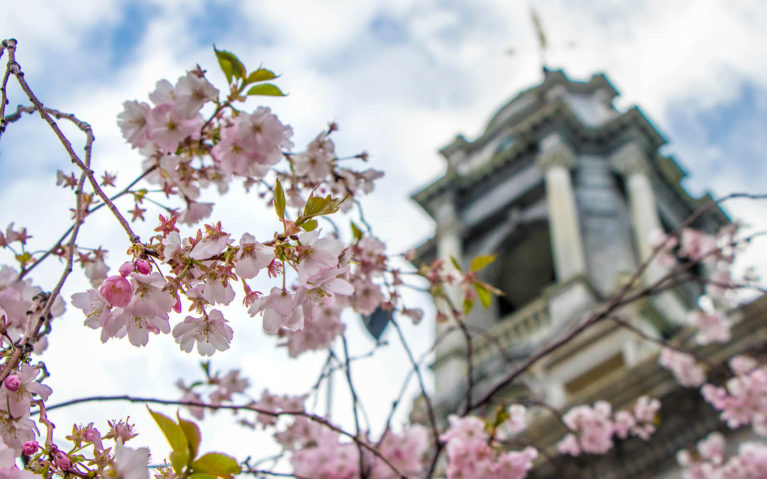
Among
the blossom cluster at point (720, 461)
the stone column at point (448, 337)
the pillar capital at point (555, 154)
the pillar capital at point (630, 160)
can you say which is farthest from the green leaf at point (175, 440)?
the pillar capital at point (630, 160)

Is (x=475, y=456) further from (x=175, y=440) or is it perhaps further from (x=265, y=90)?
(x=175, y=440)

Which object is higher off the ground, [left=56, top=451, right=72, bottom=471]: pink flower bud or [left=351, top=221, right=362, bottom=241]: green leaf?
[left=351, top=221, right=362, bottom=241]: green leaf

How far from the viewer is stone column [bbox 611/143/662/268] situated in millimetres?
16047

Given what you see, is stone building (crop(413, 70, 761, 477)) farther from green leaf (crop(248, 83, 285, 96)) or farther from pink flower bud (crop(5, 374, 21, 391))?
pink flower bud (crop(5, 374, 21, 391))

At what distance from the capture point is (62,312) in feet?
8.23

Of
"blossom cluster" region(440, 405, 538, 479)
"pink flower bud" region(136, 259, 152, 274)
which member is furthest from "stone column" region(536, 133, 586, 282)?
"pink flower bud" region(136, 259, 152, 274)

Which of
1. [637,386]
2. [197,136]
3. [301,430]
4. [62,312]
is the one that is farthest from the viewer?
[637,386]

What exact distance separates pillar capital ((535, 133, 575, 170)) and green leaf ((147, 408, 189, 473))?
1721cm

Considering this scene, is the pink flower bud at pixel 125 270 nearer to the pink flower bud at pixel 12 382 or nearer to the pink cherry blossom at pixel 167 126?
the pink flower bud at pixel 12 382

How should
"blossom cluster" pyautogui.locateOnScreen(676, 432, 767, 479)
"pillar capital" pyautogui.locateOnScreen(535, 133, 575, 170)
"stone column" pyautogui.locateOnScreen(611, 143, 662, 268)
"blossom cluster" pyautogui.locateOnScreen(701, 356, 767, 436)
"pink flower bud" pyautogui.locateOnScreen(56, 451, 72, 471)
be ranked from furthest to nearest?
1. "pillar capital" pyautogui.locateOnScreen(535, 133, 575, 170)
2. "stone column" pyautogui.locateOnScreen(611, 143, 662, 268)
3. "blossom cluster" pyautogui.locateOnScreen(701, 356, 767, 436)
4. "blossom cluster" pyautogui.locateOnScreen(676, 432, 767, 479)
5. "pink flower bud" pyautogui.locateOnScreen(56, 451, 72, 471)

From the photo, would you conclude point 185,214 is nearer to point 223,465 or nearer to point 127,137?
point 127,137

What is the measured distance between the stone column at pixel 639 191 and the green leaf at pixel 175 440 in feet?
48.7

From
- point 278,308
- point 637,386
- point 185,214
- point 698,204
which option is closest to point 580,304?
point 637,386

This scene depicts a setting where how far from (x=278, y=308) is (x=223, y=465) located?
0.47 meters
